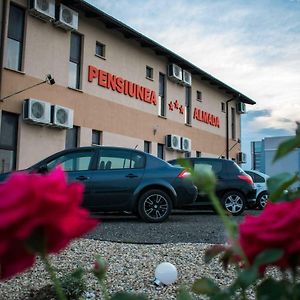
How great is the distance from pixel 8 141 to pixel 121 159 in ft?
18.1

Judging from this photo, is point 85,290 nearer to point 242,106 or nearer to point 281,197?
point 281,197

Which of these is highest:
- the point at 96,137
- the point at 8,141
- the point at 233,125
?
the point at 233,125

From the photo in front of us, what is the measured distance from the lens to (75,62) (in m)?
17.1

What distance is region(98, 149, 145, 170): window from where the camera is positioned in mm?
9797

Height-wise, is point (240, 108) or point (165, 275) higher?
point (240, 108)

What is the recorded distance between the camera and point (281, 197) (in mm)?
→ 1123

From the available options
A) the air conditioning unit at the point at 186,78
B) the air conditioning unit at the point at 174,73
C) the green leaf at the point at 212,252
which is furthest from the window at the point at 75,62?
the green leaf at the point at 212,252

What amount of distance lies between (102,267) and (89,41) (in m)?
17.3

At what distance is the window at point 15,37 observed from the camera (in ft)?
47.6

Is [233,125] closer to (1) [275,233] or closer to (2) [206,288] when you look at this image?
(2) [206,288]

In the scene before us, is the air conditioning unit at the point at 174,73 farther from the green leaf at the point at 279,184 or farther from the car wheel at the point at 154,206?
the green leaf at the point at 279,184

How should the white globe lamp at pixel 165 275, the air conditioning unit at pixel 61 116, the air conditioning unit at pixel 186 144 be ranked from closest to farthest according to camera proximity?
the white globe lamp at pixel 165 275 < the air conditioning unit at pixel 61 116 < the air conditioning unit at pixel 186 144

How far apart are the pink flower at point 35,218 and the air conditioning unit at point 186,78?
23276 millimetres

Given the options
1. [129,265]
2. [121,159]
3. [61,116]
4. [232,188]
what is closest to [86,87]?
[61,116]
